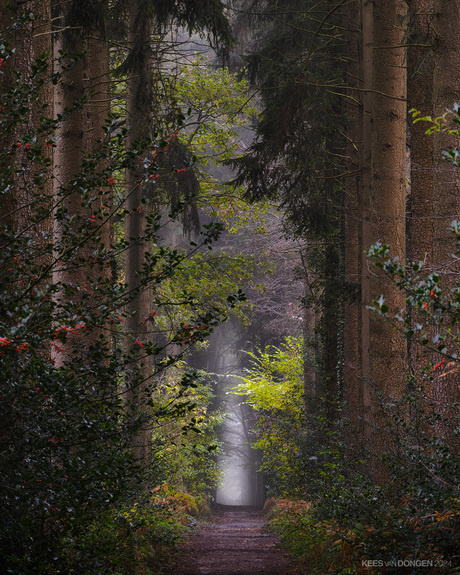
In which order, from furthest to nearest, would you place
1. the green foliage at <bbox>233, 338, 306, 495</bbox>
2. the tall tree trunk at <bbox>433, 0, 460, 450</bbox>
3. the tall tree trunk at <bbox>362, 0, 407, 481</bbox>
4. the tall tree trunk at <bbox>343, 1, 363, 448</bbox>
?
the green foliage at <bbox>233, 338, 306, 495</bbox>
the tall tree trunk at <bbox>343, 1, 363, 448</bbox>
the tall tree trunk at <bbox>362, 0, 407, 481</bbox>
the tall tree trunk at <bbox>433, 0, 460, 450</bbox>

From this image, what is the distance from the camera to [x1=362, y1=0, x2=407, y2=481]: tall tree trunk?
7.23 meters

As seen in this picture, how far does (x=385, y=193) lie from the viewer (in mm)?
7445

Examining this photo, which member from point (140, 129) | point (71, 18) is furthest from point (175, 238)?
point (71, 18)

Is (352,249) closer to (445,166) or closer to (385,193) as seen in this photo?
(385,193)

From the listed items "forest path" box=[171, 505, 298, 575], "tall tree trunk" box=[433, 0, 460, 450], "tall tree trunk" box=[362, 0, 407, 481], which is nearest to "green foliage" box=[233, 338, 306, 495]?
"forest path" box=[171, 505, 298, 575]

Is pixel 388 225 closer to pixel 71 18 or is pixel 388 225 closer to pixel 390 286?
pixel 390 286

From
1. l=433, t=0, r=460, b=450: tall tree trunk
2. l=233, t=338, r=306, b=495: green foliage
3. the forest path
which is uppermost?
l=433, t=0, r=460, b=450: tall tree trunk

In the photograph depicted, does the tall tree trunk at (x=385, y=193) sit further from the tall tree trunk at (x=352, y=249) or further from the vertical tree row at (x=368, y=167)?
the tall tree trunk at (x=352, y=249)

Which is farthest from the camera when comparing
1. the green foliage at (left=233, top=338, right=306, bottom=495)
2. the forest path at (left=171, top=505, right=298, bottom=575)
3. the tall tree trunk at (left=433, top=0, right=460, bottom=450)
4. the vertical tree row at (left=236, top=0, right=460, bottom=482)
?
the green foliage at (left=233, top=338, right=306, bottom=495)

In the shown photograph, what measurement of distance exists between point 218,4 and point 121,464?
23.2 ft

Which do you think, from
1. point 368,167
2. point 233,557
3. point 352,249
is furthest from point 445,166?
point 233,557

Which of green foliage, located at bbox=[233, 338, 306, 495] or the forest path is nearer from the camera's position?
the forest path

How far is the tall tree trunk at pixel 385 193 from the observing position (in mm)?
7234

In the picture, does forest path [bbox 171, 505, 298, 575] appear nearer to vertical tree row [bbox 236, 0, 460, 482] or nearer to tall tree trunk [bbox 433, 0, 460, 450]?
vertical tree row [bbox 236, 0, 460, 482]
